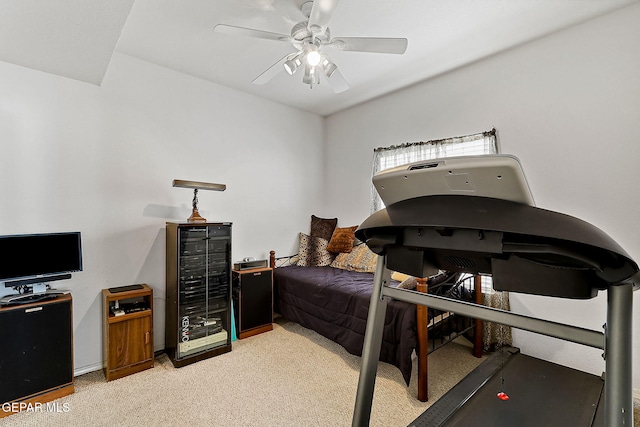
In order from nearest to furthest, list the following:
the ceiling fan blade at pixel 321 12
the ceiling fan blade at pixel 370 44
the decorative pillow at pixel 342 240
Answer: the ceiling fan blade at pixel 321 12, the ceiling fan blade at pixel 370 44, the decorative pillow at pixel 342 240

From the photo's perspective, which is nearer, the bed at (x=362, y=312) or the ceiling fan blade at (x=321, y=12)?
the ceiling fan blade at (x=321, y=12)

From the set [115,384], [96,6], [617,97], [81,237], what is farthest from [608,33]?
[115,384]

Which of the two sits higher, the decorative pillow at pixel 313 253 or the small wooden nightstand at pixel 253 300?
the decorative pillow at pixel 313 253

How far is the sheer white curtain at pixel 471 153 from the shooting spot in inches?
111

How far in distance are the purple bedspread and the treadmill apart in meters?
1.54

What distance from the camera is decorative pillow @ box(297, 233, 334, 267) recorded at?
405 cm

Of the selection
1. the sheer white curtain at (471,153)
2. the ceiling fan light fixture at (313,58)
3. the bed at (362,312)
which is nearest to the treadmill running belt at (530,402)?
the bed at (362,312)

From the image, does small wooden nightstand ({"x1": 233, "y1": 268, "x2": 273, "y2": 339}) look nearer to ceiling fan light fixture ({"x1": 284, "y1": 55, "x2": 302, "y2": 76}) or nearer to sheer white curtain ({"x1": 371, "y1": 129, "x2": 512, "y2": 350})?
sheer white curtain ({"x1": 371, "y1": 129, "x2": 512, "y2": 350})

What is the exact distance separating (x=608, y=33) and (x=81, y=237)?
181 inches

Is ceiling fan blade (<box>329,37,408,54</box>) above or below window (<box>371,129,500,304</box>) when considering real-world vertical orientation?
above

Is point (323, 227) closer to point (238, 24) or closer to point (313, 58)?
point (313, 58)

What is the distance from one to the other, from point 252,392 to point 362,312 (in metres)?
1.10

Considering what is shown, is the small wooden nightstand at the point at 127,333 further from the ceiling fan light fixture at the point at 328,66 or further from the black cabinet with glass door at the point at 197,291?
the ceiling fan light fixture at the point at 328,66

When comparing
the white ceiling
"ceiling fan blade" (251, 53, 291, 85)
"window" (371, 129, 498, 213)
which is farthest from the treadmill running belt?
the white ceiling
